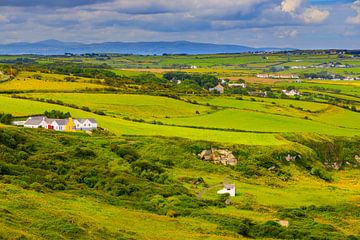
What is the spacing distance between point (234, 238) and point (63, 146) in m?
34.5

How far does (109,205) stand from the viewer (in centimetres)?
5031

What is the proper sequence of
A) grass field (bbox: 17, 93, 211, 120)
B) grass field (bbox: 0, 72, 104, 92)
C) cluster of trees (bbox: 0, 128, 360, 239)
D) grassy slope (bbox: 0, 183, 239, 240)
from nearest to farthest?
grassy slope (bbox: 0, 183, 239, 240) < cluster of trees (bbox: 0, 128, 360, 239) < grass field (bbox: 17, 93, 211, 120) < grass field (bbox: 0, 72, 104, 92)

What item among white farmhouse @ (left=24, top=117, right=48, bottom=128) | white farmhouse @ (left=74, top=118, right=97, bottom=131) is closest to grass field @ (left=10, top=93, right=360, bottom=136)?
white farmhouse @ (left=74, top=118, right=97, bottom=131)

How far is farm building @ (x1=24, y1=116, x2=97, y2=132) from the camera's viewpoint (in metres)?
87.4

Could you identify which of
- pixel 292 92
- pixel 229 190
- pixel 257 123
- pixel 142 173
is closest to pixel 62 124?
pixel 142 173

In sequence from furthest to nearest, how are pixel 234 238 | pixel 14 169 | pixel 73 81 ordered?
pixel 73 81 < pixel 14 169 < pixel 234 238

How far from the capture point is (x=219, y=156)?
268 feet

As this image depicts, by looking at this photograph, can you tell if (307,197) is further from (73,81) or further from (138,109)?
(73,81)

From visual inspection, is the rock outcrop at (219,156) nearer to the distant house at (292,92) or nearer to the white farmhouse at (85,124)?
the white farmhouse at (85,124)

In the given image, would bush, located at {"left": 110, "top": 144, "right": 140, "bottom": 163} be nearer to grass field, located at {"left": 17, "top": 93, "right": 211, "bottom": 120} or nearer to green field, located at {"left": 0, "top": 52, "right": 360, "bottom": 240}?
green field, located at {"left": 0, "top": 52, "right": 360, "bottom": 240}

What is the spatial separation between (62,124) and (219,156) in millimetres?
24976

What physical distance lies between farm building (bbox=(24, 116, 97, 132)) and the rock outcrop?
61.5 ft

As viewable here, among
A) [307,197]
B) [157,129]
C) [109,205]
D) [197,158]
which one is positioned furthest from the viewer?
[157,129]

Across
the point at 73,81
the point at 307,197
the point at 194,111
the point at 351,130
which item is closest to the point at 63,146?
the point at 307,197
